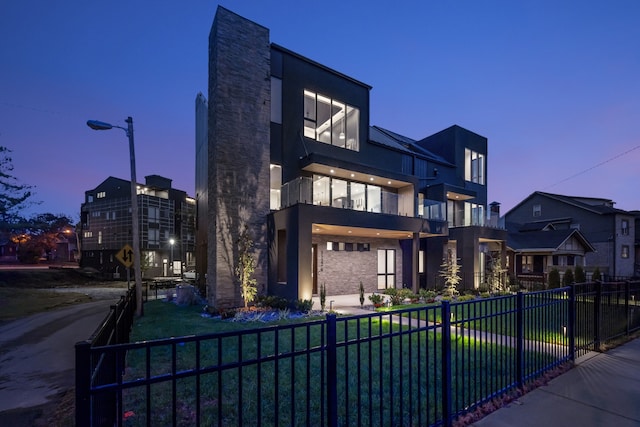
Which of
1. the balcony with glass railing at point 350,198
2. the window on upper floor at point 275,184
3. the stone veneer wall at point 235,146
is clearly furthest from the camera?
the window on upper floor at point 275,184

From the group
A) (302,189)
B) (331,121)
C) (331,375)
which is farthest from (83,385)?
(331,121)

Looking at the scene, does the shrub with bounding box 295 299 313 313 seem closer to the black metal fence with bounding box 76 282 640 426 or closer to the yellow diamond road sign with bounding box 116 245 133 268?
the black metal fence with bounding box 76 282 640 426

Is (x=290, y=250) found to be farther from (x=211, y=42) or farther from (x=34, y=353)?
(x=211, y=42)

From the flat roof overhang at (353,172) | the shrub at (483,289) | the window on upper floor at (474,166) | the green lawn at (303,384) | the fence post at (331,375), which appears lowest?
the shrub at (483,289)

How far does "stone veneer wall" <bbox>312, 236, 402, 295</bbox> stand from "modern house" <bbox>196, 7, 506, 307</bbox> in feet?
0.20

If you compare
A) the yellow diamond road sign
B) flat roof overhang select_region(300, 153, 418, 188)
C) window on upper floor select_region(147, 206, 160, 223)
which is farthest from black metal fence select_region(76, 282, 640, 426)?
window on upper floor select_region(147, 206, 160, 223)

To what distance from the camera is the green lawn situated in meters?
3.14

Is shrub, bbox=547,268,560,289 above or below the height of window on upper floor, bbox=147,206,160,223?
below

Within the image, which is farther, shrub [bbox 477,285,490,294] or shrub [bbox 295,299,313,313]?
shrub [bbox 477,285,490,294]

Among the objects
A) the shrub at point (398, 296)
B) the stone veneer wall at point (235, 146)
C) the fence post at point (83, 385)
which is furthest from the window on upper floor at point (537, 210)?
the fence post at point (83, 385)

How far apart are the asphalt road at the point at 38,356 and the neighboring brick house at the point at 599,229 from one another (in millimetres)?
33942

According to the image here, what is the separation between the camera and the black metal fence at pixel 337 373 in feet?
8.42

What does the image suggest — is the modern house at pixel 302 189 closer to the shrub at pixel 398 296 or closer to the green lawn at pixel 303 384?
the shrub at pixel 398 296

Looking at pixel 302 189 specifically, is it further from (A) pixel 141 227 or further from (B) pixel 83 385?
(A) pixel 141 227
